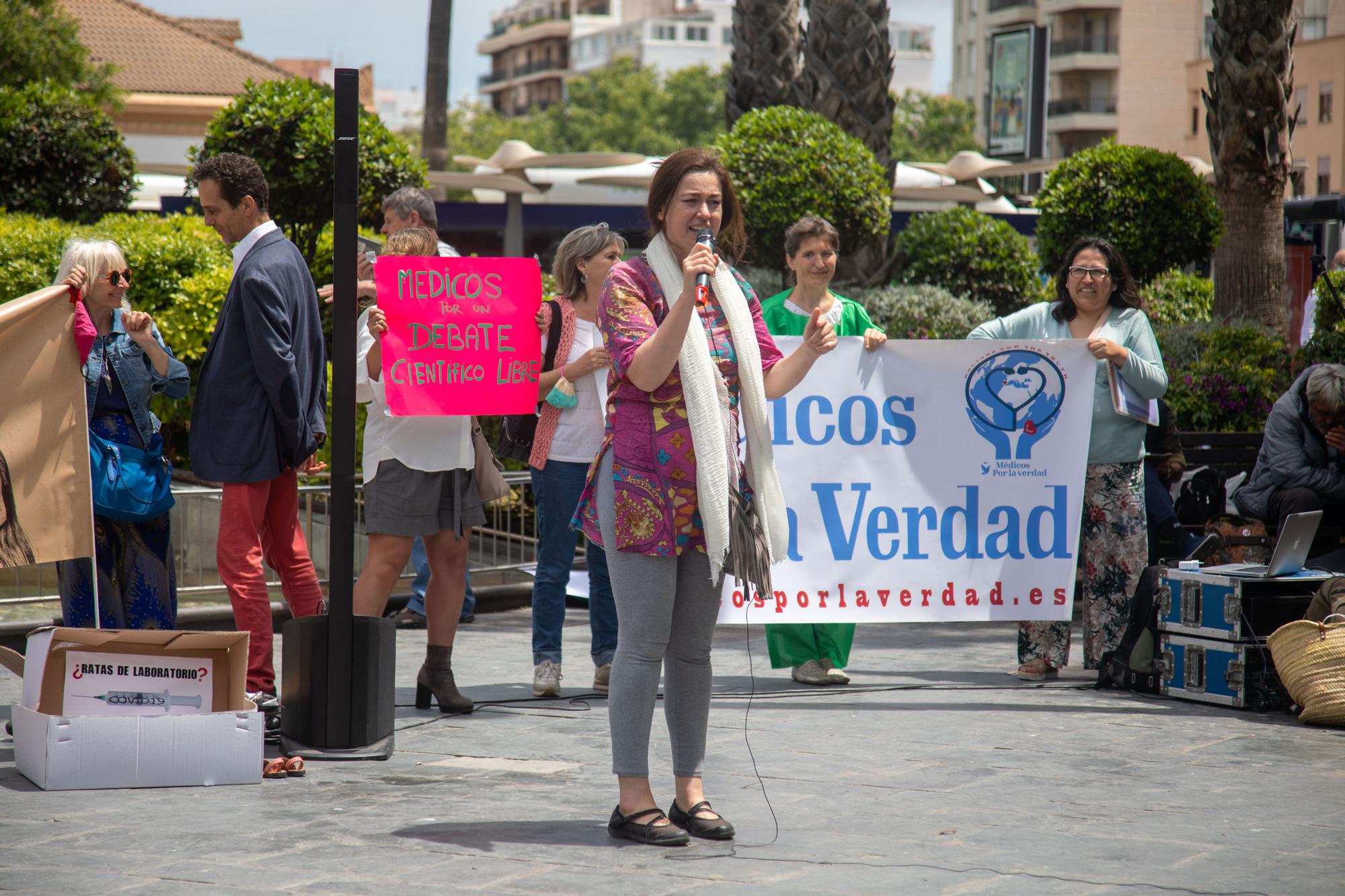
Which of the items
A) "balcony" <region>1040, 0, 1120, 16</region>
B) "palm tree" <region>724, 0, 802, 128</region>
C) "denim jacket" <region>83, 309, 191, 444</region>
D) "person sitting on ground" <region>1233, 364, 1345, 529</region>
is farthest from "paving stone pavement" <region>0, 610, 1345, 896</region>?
"balcony" <region>1040, 0, 1120, 16</region>

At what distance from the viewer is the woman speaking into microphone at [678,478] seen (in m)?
4.45

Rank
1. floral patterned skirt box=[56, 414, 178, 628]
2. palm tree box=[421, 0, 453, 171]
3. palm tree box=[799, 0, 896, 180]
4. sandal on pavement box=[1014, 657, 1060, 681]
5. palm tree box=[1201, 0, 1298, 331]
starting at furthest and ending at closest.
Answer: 1. palm tree box=[421, 0, 453, 171]
2. palm tree box=[799, 0, 896, 180]
3. palm tree box=[1201, 0, 1298, 331]
4. sandal on pavement box=[1014, 657, 1060, 681]
5. floral patterned skirt box=[56, 414, 178, 628]

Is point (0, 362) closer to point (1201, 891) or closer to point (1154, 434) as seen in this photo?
point (1201, 891)

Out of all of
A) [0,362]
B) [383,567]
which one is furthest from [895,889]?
[0,362]

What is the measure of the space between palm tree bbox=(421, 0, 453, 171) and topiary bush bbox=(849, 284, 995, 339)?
27.7 feet

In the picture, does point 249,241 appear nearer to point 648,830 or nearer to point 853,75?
point 648,830

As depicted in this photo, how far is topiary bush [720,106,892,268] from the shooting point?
50.1 feet

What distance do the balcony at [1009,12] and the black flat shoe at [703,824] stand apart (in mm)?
86512

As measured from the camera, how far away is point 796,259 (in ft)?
23.3

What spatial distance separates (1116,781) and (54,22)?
3045 centimetres

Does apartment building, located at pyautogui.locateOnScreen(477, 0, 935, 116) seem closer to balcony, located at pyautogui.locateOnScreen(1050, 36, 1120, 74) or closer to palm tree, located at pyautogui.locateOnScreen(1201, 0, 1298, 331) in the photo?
balcony, located at pyautogui.locateOnScreen(1050, 36, 1120, 74)

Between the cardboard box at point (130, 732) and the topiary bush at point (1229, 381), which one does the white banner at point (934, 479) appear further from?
the topiary bush at point (1229, 381)

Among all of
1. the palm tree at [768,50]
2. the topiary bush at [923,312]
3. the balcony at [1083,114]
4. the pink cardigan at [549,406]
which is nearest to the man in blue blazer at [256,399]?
the pink cardigan at [549,406]

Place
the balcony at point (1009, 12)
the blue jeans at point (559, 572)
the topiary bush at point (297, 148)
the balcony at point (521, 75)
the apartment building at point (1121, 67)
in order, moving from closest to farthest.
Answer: the blue jeans at point (559, 572) → the topiary bush at point (297, 148) → the apartment building at point (1121, 67) → the balcony at point (1009, 12) → the balcony at point (521, 75)
